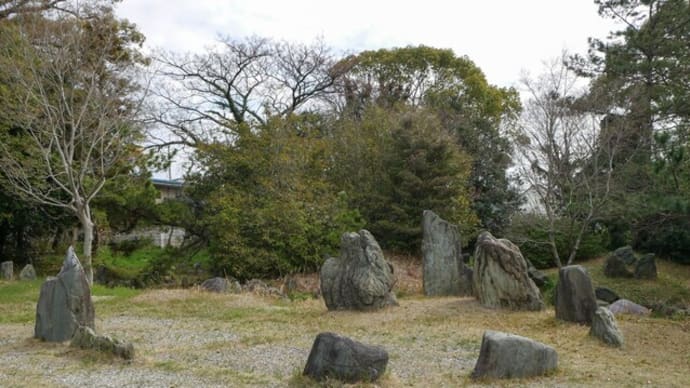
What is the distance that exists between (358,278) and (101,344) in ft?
16.5

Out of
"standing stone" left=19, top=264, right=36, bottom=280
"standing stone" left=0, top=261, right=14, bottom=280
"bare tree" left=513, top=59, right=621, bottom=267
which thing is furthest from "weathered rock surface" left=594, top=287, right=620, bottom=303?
"standing stone" left=0, top=261, right=14, bottom=280

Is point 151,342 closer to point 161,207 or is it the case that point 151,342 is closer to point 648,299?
point 161,207

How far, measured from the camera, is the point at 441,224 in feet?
48.6

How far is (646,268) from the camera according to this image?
19984mm

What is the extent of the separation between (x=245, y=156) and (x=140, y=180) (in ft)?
11.4

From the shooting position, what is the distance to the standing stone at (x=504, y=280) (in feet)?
39.0

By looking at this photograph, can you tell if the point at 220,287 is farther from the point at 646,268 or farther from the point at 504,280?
the point at 646,268

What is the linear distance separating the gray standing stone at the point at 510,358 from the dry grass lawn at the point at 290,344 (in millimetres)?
148

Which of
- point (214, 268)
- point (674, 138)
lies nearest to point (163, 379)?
point (674, 138)

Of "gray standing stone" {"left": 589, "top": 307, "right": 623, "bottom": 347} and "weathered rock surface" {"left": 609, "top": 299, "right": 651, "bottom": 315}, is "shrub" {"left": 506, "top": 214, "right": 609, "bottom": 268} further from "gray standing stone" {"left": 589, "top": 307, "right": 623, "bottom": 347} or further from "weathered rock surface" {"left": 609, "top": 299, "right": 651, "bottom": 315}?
"gray standing stone" {"left": 589, "top": 307, "right": 623, "bottom": 347}

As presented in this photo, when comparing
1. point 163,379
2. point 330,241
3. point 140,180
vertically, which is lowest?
point 163,379

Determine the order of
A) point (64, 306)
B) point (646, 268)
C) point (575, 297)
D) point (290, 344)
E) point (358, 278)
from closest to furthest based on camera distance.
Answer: point (290, 344)
point (64, 306)
point (575, 297)
point (358, 278)
point (646, 268)

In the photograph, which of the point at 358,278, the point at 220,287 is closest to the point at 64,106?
the point at 220,287

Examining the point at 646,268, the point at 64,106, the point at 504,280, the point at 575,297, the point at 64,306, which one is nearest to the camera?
the point at 64,306
